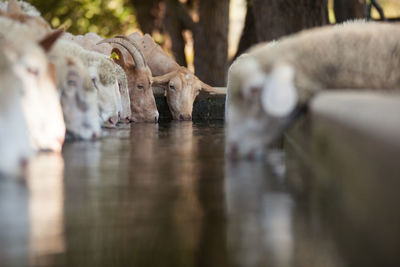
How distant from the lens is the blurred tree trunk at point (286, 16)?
451 inches

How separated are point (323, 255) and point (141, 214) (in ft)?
2.59

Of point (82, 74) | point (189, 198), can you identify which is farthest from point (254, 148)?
point (82, 74)

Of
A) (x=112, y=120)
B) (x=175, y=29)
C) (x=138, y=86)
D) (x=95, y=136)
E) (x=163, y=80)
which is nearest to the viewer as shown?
(x=95, y=136)

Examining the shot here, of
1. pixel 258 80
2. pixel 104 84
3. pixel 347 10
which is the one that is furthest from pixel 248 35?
pixel 258 80

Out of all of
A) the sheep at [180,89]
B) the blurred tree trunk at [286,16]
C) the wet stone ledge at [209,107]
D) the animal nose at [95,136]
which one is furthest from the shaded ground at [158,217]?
the blurred tree trunk at [286,16]

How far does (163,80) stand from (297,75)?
22.3ft

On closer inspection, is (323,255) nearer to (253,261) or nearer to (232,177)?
(253,261)

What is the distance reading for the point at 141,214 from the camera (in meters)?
2.54

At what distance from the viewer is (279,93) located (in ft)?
12.6

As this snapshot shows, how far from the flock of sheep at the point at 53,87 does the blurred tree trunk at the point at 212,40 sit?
16.4 ft

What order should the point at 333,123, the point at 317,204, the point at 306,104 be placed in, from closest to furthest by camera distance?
the point at 317,204, the point at 333,123, the point at 306,104

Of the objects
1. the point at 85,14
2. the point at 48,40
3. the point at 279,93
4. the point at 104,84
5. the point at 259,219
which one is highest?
the point at 85,14

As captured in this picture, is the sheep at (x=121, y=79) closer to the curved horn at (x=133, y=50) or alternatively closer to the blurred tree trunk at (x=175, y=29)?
the curved horn at (x=133, y=50)

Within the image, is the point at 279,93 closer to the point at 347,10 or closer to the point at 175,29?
the point at 347,10
